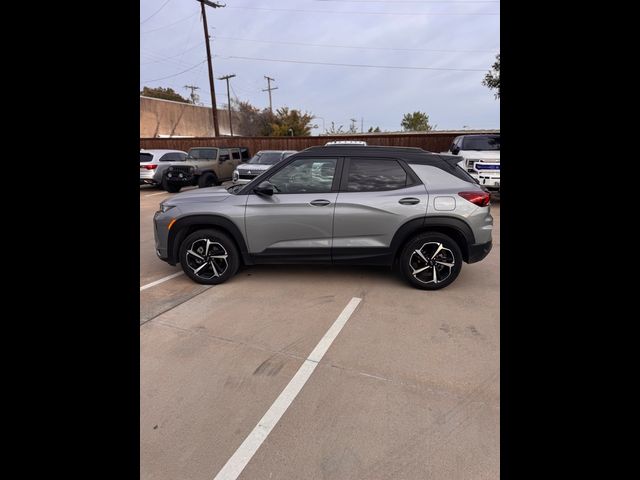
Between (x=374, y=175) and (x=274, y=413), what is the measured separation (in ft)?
9.54

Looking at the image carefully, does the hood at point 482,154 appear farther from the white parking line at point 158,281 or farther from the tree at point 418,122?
the tree at point 418,122

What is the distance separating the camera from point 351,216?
13.4ft

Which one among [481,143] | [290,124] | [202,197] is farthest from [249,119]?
[202,197]

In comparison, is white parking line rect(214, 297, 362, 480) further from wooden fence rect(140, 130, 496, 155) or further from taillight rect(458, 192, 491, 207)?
wooden fence rect(140, 130, 496, 155)

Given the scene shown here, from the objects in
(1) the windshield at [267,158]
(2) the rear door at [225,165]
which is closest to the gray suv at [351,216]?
(1) the windshield at [267,158]

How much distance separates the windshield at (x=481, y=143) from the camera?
10938mm

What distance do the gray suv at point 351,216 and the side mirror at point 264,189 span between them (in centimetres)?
1
